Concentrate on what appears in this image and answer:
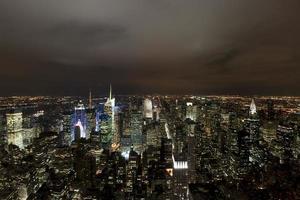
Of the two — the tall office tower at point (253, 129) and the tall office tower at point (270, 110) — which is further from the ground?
the tall office tower at point (270, 110)

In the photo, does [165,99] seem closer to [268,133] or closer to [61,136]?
[61,136]

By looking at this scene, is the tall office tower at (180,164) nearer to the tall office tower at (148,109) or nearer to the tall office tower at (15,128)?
the tall office tower at (148,109)

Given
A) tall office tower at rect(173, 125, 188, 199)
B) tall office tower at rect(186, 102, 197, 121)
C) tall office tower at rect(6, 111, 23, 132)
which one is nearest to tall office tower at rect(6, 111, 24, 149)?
tall office tower at rect(6, 111, 23, 132)

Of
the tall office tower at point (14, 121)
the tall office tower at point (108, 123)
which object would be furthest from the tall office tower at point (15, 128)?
the tall office tower at point (108, 123)

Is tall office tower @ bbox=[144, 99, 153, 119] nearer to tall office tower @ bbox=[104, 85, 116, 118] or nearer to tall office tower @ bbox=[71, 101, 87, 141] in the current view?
tall office tower @ bbox=[104, 85, 116, 118]

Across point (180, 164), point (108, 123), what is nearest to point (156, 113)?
point (108, 123)

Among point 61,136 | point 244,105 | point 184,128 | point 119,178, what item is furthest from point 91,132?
point 244,105

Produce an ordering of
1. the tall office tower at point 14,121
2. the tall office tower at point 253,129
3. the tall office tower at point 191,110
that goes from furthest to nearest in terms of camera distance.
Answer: the tall office tower at point 191,110
the tall office tower at point 253,129
the tall office tower at point 14,121
